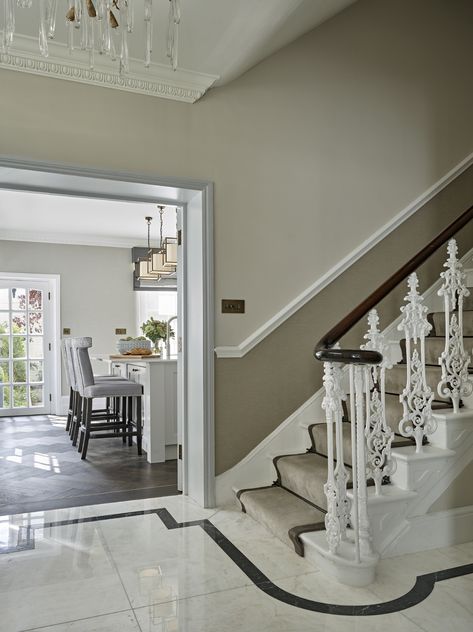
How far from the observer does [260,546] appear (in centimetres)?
272

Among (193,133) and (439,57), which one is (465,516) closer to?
(193,133)

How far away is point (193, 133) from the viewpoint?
3.37m

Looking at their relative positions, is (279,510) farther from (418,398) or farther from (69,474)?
(69,474)

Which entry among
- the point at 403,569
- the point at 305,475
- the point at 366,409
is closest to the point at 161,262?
the point at 305,475

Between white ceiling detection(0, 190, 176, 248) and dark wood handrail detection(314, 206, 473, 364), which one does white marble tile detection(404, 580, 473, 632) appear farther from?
white ceiling detection(0, 190, 176, 248)

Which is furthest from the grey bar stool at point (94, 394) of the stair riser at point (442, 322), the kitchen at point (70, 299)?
the stair riser at point (442, 322)

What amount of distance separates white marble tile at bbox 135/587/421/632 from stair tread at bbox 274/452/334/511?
0.76 metres

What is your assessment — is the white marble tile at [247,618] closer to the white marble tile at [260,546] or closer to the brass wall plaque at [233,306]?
the white marble tile at [260,546]

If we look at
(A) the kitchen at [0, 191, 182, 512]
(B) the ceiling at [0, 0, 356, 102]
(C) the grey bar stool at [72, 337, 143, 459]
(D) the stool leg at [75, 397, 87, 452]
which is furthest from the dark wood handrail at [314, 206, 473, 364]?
(D) the stool leg at [75, 397, 87, 452]

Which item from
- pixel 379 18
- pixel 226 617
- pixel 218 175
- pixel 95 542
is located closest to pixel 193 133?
pixel 218 175

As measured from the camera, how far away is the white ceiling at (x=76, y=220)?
250 inches

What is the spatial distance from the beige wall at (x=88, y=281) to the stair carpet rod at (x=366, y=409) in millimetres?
6077

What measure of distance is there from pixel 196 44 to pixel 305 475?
2.45m

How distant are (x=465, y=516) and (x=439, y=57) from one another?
10.8 ft
